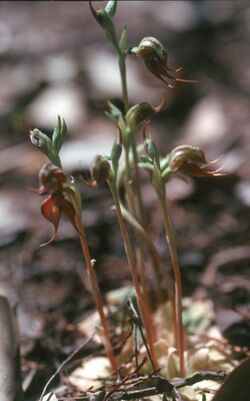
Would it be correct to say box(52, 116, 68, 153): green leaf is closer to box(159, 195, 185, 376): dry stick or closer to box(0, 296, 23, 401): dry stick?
box(159, 195, 185, 376): dry stick

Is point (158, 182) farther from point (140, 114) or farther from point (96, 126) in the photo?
point (96, 126)

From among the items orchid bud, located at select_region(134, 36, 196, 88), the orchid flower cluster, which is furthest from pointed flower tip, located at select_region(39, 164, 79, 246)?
orchid bud, located at select_region(134, 36, 196, 88)

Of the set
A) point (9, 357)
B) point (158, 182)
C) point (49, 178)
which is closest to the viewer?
point (49, 178)

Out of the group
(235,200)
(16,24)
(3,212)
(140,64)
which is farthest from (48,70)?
(235,200)

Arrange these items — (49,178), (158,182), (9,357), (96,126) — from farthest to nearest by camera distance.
Answer: (96,126) → (9,357) → (158,182) → (49,178)

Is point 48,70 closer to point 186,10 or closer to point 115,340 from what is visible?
point 186,10

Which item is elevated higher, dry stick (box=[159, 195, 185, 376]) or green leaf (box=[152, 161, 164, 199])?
green leaf (box=[152, 161, 164, 199])

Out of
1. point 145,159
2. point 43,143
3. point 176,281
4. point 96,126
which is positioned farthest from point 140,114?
point 96,126
